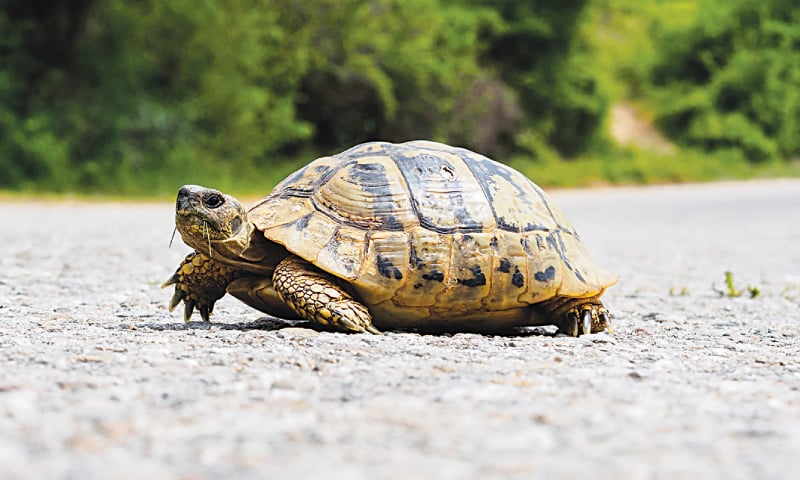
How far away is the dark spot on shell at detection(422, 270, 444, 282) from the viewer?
3.92 metres

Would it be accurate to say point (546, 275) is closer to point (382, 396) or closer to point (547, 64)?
point (382, 396)

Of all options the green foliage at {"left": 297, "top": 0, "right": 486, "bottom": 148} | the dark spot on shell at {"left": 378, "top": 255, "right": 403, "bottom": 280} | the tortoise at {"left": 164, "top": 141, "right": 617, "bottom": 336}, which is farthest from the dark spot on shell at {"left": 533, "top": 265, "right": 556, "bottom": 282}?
the green foliage at {"left": 297, "top": 0, "right": 486, "bottom": 148}

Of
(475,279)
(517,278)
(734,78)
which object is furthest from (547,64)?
(475,279)

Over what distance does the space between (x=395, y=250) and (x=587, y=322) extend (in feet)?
3.39

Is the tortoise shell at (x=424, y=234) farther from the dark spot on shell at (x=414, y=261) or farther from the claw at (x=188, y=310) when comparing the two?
the claw at (x=188, y=310)

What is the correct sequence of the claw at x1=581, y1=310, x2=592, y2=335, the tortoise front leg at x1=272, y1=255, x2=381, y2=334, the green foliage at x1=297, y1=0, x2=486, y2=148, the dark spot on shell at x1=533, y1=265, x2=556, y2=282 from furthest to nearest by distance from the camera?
the green foliage at x1=297, y1=0, x2=486, y2=148 → the claw at x1=581, y1=310, x2=592, y2=335 → the dark spot on shell at x1=533, y1=265, x2=556, y2=282 → the tortoise front leg at x1=272, y1=255, x2=381, y2=334

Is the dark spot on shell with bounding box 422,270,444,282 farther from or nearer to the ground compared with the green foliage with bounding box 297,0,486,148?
nearer to the ground

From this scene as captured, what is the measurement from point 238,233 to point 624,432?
214cm

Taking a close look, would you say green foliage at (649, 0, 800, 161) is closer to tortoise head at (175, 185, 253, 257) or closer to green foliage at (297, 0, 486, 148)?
green foliage at (297, 0, 486, 148)

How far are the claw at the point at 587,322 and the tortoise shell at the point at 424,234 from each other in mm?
93

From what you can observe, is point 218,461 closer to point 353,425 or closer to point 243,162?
point 353,425

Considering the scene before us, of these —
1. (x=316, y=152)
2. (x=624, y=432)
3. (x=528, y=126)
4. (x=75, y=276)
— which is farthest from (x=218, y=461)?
(x=528, y=126)

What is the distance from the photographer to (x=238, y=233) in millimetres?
3980

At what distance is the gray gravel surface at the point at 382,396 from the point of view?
2057mm
